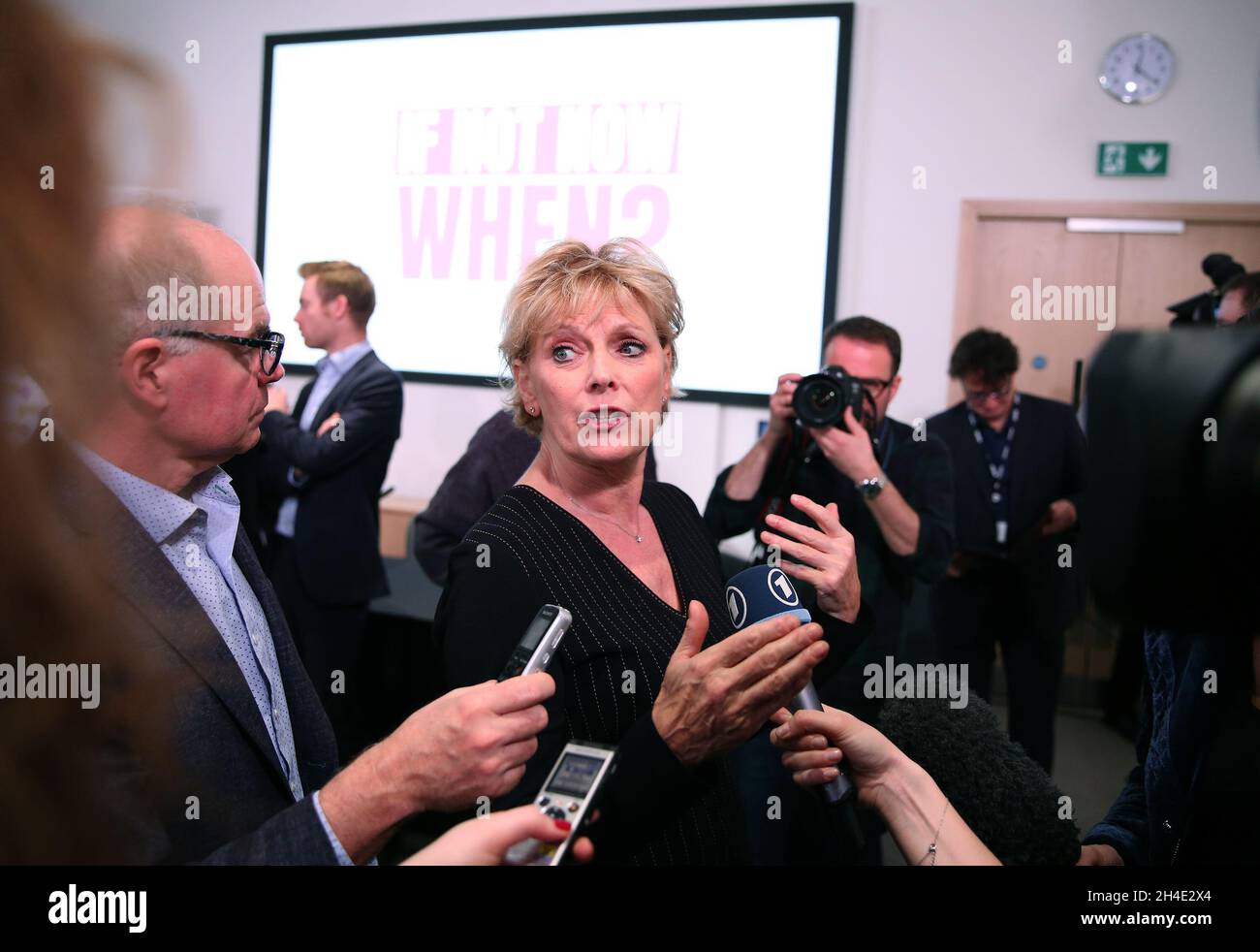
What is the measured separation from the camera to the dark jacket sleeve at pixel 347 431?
98.6 inches

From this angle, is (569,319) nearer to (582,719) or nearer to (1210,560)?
(582,719)

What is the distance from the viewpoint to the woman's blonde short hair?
47.0 inches

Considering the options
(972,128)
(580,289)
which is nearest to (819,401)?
Result: (580,289)

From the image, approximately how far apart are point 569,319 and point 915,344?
10.2 ft

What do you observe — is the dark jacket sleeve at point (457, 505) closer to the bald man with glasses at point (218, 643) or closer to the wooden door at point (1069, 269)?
the bald man with glasses at point (218, 643)

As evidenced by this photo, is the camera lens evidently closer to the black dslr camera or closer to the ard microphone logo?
the black dslr camera

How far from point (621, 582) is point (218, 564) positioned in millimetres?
452

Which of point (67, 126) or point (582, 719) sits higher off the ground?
point (67, 126)

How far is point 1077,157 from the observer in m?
3.79

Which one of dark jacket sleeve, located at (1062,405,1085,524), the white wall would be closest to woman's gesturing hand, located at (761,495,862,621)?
dark jacket sleeve, located at (1062,405,1085,524)

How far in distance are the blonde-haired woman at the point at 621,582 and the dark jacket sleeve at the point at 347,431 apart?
132 centimetres

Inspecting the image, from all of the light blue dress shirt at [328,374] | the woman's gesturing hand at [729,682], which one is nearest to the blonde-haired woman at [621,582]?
the woman's gesturing hand at [729,682]

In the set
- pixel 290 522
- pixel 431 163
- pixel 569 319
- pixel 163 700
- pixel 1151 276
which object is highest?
pixel 431 163
